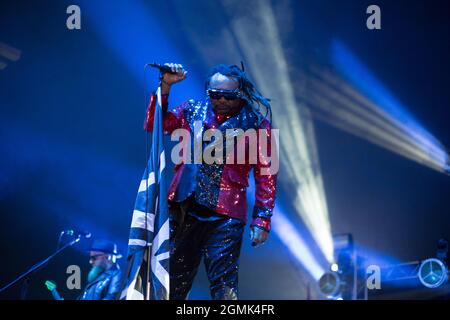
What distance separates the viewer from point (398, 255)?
7840mm

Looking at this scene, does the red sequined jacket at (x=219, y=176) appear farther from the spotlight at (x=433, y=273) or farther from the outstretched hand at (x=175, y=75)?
the spotlight at (x=433, y=273)

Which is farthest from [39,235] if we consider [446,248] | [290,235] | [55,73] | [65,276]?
[446,248]

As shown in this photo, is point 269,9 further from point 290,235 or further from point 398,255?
point 398,255

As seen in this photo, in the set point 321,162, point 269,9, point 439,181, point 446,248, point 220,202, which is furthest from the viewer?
point 321,162

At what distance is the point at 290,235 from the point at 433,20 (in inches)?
135

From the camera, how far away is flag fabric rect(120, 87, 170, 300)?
10.5 feet

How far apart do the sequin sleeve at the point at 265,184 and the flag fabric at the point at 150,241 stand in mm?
784

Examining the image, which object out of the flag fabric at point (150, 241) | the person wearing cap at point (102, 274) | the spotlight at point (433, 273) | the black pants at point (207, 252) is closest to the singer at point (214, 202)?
the black pants at point (207, 252)

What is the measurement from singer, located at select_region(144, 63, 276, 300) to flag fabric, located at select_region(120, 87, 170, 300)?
13.3 inches

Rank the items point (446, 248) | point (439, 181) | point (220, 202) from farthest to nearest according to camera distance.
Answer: point (439, 181) → point (446, 248) → point (220, 202)

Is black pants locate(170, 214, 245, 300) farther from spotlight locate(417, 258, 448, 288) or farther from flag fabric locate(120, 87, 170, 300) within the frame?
spotlight locate(417, 258, 448, 288)

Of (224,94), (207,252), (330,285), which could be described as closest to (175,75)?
(224,94)

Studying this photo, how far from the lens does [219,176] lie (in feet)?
12.6

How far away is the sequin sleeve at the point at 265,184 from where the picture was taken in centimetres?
392
